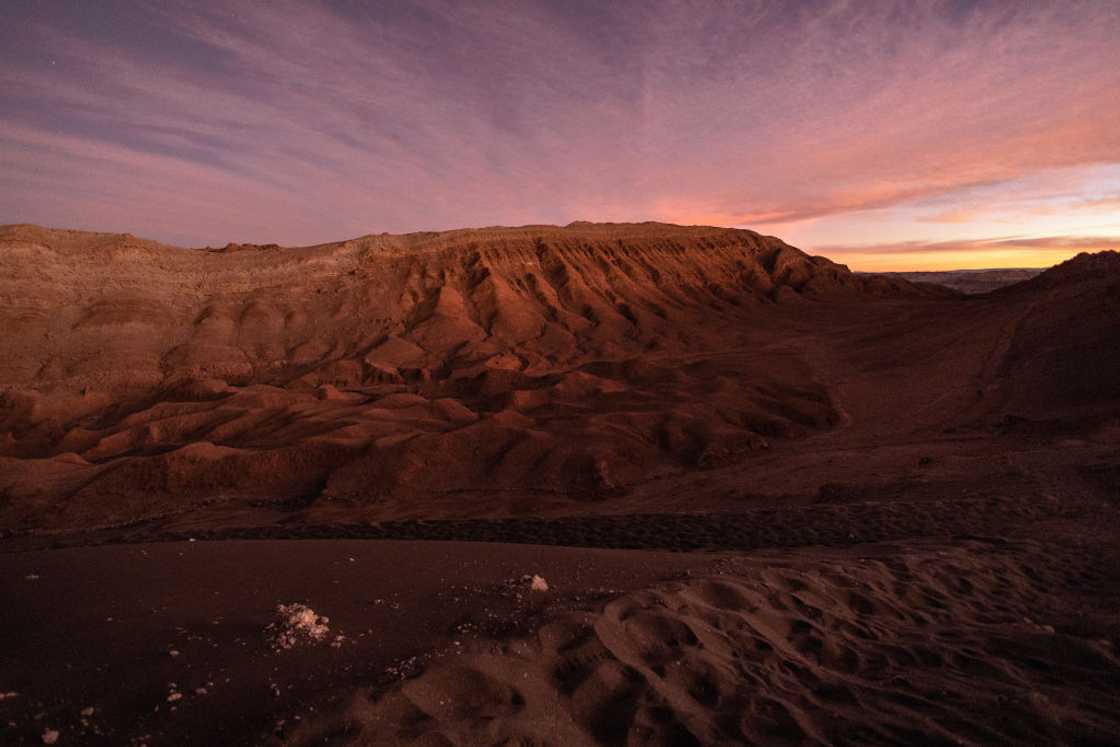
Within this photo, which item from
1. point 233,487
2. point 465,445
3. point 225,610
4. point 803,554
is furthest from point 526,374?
point 225,610

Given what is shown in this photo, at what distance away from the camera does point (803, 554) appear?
6.01 metres

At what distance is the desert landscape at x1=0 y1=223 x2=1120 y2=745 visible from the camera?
2861 millimetres

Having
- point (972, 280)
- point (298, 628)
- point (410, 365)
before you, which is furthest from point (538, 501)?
point (972, 280)

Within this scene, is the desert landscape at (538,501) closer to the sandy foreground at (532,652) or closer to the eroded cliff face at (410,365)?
the sandy foreground at (532,652)

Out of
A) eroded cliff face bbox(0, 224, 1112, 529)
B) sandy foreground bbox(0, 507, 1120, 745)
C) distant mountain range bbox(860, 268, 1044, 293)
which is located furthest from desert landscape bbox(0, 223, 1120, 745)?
distant mountain range bbox(860, 268, 1044, 293)

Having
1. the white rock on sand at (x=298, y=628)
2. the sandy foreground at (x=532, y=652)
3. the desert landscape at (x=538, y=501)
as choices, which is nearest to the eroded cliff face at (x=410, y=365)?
the desert landscape at (x=538, y=501)

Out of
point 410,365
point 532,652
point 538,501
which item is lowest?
point 538,501

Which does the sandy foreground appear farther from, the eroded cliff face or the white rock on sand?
the eroded cliff face

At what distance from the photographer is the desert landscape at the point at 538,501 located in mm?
2861

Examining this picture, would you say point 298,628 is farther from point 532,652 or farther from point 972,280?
point 972,280

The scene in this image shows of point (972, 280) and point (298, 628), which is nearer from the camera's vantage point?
point (298, 628)

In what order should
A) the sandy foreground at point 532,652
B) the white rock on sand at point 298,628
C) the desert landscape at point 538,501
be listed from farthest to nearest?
the white rock on sand at point 298,628 < the desert landscape at point 538,501 < the sandy foreground at point 532,652

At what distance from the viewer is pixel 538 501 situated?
12.0 m

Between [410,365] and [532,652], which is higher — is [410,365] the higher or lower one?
the lower one
